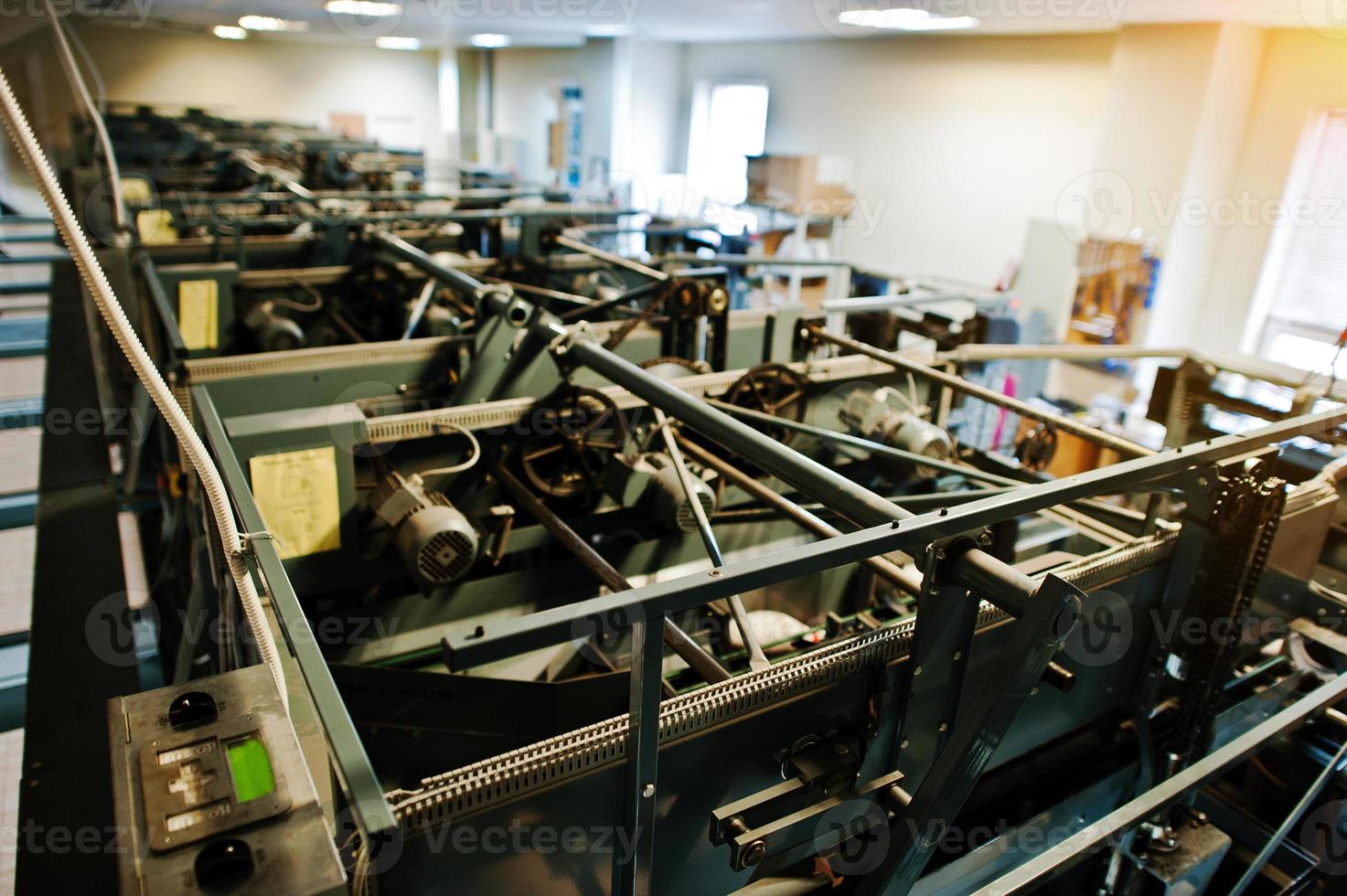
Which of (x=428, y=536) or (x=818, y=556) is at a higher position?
(x=818, y=556)

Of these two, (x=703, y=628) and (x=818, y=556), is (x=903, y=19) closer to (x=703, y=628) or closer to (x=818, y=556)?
(x=703, y=628)

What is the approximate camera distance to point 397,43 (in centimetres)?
1239

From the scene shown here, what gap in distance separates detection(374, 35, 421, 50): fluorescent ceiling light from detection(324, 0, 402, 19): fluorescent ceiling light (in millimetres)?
4461

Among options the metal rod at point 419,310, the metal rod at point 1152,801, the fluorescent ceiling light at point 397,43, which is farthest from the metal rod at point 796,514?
the fluorescent ceiling light at point 397,43

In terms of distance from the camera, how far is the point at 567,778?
1060 millimetres

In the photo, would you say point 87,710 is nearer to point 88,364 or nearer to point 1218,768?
point 1218,768

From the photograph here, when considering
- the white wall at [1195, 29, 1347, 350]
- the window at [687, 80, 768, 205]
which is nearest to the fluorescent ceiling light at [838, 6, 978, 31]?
the white wall at [1195, 29, 1347, 350]

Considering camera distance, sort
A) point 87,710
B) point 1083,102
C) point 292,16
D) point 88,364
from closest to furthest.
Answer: point 87,710 < point 88,364 < point 1083,102 < point 292,16

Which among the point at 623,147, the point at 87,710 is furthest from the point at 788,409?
the point at 623,147

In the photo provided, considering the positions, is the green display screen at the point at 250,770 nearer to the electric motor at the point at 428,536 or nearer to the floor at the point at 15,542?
the electric motor at the point at 428,536

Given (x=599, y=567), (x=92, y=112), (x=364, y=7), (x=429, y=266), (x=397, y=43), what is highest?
(x=397, y=43)

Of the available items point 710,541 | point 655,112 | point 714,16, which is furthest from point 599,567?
point 655,112

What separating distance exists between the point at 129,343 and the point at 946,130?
7161 mm

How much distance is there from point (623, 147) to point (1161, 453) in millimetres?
9123
